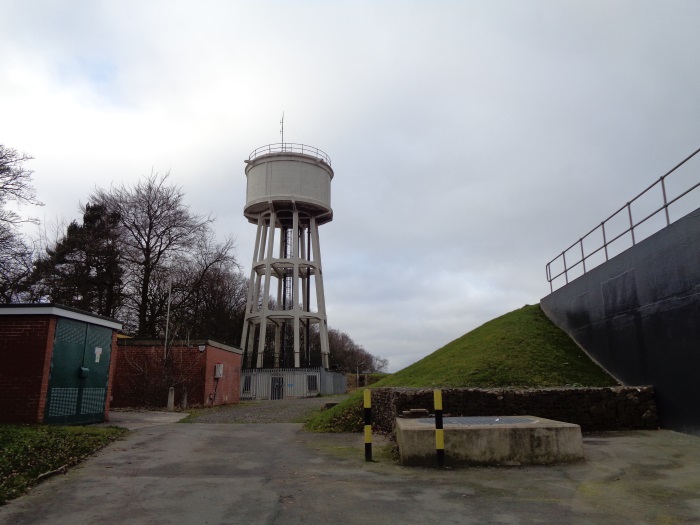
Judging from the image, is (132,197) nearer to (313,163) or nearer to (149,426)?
(313,163)

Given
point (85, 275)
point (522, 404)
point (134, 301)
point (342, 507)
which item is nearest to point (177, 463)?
point (342, 507)

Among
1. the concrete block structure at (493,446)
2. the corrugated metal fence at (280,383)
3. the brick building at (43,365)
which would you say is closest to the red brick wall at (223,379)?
the corrugated metal fence at (280,383)

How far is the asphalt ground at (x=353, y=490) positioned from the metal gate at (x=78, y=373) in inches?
136

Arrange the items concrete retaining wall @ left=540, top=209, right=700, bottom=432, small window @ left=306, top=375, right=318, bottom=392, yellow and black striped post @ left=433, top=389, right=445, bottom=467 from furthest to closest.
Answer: small window @ left=306, top=375, right=318, bottom=392 → concrete retaining wall @ left=540, top=209, right=700, bottom=432 → yellow and black striped post @ left=433, top=389, right=445, bottom=467

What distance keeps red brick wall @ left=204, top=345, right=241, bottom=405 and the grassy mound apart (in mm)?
9394

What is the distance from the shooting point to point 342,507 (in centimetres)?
558

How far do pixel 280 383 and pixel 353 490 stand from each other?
30.5m

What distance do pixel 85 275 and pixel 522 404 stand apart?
2646 cm

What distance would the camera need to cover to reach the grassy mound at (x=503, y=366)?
1356 centimetres

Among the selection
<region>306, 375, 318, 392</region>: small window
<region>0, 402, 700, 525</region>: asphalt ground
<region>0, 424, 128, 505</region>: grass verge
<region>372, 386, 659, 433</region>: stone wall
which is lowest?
<region>0, 402, 700, 525</region>: asphalt ground

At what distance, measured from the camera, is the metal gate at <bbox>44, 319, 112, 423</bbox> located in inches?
478

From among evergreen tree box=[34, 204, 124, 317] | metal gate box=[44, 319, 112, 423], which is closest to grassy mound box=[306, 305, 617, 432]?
metal gate box=[44, 319, 112, 423]

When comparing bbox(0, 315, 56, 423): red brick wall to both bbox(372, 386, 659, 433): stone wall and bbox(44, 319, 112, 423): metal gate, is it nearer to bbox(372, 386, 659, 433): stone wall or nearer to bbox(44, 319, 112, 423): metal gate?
bbox(44, 319, 112, 423): metal gate

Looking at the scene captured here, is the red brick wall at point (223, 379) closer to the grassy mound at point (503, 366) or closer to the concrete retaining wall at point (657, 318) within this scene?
the grassy mound at point (503, 366)
